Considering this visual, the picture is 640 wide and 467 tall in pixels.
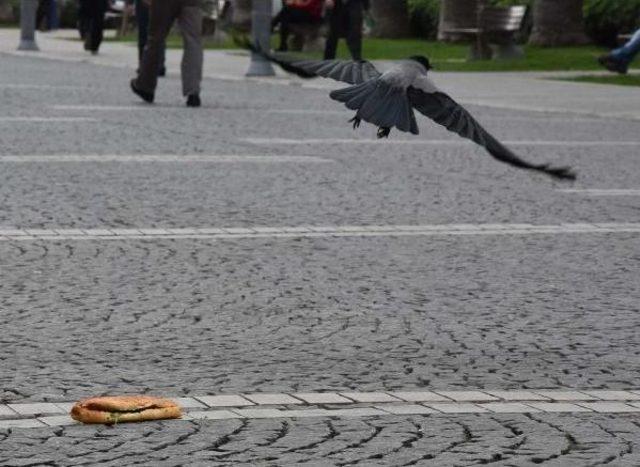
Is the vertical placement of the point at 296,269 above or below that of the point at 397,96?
below

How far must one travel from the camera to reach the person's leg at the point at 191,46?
18.4 metres

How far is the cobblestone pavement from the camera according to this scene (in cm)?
511

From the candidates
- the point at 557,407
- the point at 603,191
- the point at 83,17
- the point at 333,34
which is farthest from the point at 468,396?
the point at 83,17

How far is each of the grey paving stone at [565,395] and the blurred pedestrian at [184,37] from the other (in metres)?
12.9

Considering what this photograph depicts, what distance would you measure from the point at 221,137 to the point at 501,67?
14.0m

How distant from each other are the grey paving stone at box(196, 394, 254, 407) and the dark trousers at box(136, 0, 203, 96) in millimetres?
12960

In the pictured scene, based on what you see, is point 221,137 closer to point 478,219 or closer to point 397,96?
point 478,219

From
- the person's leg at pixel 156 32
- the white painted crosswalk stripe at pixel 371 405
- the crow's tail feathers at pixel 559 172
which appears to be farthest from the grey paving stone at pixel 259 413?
the person's leg at pixel 156 32

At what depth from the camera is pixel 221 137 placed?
595 inches

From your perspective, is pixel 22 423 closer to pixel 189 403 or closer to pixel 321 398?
pixel 189 403

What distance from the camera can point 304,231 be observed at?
9.54 meters

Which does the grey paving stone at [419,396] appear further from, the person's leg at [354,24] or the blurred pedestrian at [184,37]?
the person's leg at [354,24]

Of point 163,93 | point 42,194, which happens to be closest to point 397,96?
point 42,194

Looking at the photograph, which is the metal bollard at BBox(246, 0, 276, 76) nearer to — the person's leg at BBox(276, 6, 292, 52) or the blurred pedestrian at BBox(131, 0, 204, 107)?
the person's leg at BBox(276, 6, 292, 52)
